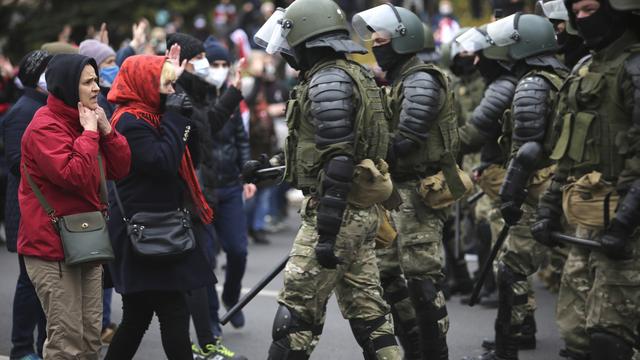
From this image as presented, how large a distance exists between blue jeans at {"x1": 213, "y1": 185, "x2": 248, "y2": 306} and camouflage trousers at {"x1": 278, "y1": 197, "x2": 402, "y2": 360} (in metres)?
2.23

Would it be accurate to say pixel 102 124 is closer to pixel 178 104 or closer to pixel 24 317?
pixel 178 104

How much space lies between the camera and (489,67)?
24.3ft

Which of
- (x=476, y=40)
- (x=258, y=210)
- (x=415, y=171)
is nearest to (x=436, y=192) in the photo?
(x=415, y=171)

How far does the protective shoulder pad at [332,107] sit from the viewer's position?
16.8ft

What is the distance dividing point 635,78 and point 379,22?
2133mm

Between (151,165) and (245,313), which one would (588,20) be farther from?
(245,313)

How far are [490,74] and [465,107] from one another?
2103mm

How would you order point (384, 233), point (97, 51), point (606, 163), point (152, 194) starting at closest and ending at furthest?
point (606, 163) → point (152, 194) → point (384, 233) → point (97, 51)

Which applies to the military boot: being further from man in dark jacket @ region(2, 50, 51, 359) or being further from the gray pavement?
man in dark jacket @ region(2, 50, 51, 359)

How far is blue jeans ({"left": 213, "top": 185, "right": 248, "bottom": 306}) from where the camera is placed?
300 inches

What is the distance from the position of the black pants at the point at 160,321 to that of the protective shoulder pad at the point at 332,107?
1194mm

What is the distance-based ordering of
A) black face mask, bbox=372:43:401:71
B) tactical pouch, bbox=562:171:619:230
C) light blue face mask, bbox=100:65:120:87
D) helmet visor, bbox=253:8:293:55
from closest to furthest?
tactical pouch, bbox=562:171:619:230 → helmet visor, bbox=253:8:293:55 → black face mask, bbox=372:43:401:71 → light blue face mask, bbox=100:65:120:87

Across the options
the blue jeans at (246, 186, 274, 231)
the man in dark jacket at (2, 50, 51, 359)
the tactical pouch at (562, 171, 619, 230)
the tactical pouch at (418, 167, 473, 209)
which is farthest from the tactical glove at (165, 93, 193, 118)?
the blue jeans at (246, 186, 274, 231)

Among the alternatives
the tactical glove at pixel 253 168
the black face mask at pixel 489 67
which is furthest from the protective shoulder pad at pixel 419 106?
the black face mask at pixel 489 67
